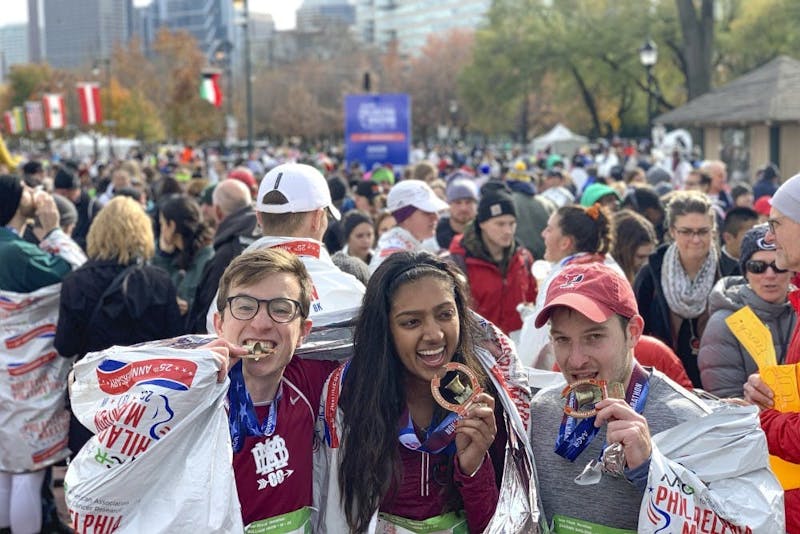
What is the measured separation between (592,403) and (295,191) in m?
2.02

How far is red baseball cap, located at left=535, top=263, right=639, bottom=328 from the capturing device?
9.53 ft

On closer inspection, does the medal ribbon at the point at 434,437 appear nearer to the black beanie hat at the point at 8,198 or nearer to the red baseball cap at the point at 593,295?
the red baseball cap at the point at 593,295

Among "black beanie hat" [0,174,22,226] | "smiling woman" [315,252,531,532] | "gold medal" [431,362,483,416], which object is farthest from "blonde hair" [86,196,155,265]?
"gold medal" [431,362,483,416]

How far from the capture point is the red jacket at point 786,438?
314 cm

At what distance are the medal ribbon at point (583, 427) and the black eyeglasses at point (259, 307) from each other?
88 cm

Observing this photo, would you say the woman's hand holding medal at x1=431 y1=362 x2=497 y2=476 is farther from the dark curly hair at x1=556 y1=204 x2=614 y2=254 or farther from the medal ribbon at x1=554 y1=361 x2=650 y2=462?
the dark curly hair at x1=556 y1=204 x2=614 y2=254

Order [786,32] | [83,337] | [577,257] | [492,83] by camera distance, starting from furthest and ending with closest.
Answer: [492,83]
[786,32]
[83,337]
[577,257]

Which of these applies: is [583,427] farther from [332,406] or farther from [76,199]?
[76,199]

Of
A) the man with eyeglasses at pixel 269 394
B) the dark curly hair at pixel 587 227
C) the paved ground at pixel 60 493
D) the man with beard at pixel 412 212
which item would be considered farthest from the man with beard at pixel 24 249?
the man with eyeglasses at pixel 269 394

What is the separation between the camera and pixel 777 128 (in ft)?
71.6

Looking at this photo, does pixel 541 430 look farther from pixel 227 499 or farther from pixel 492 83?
pixel 492 83

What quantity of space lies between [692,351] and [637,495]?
2.92 meters

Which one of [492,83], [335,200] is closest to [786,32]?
[492,83]

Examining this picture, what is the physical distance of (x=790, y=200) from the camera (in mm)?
3297
